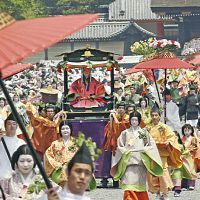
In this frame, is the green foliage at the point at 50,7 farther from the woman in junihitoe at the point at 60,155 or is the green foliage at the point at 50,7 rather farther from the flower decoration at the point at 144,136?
the woman in junihitoe at the point at 60,155

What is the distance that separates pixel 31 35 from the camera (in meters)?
5.51

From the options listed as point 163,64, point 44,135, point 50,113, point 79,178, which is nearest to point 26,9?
point 163,64

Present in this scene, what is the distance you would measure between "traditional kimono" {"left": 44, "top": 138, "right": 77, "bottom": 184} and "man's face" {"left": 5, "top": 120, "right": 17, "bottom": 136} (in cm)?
123

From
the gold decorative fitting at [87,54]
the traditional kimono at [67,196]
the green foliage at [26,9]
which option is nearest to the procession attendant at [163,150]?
the gold decorative fitting at [87,54]

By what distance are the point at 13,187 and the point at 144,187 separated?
4.66m

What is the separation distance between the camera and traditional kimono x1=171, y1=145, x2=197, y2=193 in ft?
46.5

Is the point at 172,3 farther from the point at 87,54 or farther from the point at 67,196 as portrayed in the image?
the point at 67,196

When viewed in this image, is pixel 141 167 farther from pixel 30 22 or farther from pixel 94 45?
pixel 94 45

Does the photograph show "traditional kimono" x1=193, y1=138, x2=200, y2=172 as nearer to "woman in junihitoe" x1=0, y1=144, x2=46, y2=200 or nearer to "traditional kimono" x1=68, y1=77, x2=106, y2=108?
"traditional kimono" x1=68, y1=77, x2=106, y2=108

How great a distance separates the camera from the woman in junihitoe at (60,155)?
11484 mm

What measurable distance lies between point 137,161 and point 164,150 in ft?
4.10

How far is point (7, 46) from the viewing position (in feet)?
17.6

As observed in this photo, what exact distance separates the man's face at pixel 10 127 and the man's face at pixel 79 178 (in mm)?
4314

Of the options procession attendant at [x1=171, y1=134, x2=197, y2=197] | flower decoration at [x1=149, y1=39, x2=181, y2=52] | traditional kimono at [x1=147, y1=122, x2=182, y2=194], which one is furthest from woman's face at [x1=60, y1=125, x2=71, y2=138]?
flower decoration at [x1=149, y1=39, x2=181, y2=52]
